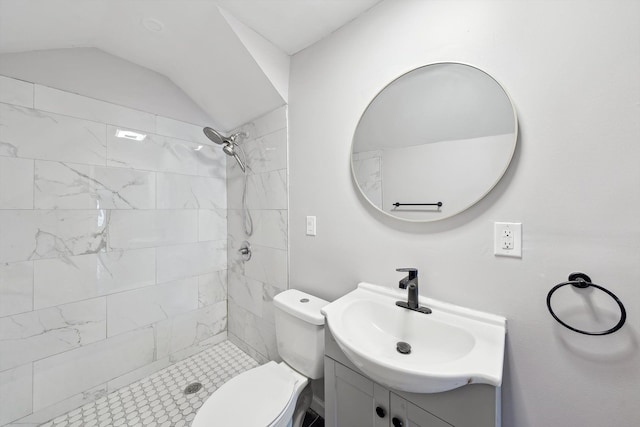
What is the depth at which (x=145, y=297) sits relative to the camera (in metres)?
1.71

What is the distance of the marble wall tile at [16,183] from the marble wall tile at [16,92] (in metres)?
0.32

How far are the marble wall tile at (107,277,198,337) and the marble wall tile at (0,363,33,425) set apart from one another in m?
0.36

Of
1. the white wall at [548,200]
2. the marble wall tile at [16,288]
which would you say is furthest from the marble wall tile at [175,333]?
the white wall at [548,200]

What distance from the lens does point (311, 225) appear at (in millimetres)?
1448

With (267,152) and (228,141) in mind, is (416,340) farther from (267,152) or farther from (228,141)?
(228,141)

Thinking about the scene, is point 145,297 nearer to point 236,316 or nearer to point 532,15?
point 236,316

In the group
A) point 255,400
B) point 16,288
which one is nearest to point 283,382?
point 255,400

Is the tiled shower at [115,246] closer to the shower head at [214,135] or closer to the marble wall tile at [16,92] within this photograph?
the marble wall tile at [16,92]

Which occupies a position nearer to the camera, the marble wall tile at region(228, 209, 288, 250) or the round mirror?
the round mirror

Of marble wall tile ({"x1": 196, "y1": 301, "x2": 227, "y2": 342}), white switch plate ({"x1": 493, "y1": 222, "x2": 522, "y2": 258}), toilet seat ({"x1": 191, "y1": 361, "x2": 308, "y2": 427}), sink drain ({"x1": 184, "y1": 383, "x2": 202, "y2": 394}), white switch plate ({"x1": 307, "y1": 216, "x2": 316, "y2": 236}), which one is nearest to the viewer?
white switch plate ({"x1": 493, "y1": 222, "x2": 522, "y2": 258})

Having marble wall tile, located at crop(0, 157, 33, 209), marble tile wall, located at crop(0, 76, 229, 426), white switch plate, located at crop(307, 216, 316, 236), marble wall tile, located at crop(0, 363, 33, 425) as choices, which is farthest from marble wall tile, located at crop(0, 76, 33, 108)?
A: white switch plate, located at crop(307, 216, 316, 236)

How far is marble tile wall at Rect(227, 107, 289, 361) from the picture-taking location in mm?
1633

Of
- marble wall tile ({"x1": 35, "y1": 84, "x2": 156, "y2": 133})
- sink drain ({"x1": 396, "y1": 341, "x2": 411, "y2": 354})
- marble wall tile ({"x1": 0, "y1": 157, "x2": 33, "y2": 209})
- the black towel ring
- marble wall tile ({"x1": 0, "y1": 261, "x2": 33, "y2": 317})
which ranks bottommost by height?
sink drain ({"x1": 396, "y1": 341, "x2": 411, "y2": 354})

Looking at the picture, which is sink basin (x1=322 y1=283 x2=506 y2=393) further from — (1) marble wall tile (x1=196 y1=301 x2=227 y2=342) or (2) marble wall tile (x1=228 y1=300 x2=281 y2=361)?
(1) marble wall tile (x1=196 y1=301 x2=227 y2=342)
